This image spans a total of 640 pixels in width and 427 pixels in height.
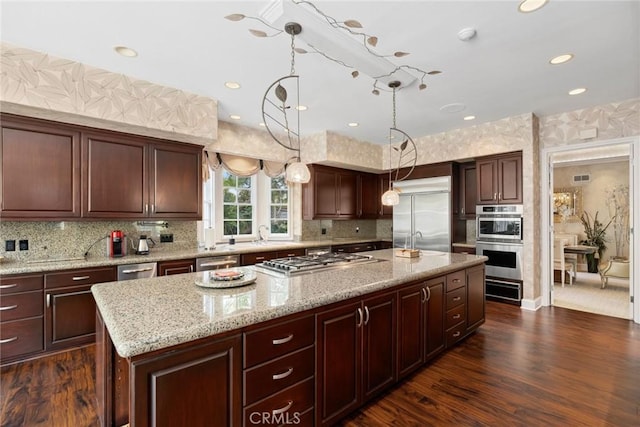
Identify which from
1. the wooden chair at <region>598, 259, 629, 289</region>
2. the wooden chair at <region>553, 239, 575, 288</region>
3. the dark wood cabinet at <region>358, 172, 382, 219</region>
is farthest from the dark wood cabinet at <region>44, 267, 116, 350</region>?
the wooden chair at <region>598, 259, 629, 289</region>

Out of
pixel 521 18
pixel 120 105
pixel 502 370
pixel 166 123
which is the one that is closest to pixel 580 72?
pixel 521 18

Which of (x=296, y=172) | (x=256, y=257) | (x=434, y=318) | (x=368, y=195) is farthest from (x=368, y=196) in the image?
(x=296, y=172)

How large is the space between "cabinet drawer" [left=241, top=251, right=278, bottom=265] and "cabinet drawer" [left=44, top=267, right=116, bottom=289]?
4.66 ft

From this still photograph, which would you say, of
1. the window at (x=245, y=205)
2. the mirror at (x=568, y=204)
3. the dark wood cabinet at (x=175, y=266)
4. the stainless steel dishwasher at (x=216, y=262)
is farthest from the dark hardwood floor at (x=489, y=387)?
the mirror at (x=568, y=204)

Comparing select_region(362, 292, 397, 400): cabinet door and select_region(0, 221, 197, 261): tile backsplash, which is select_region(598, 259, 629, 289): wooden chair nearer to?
select_region(362, 292, 397, 400): cabinet door

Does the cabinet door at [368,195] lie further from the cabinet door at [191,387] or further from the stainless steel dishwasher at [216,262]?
the cabinet door at [191,387]

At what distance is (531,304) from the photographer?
410cm

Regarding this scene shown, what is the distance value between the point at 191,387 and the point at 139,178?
2853mm

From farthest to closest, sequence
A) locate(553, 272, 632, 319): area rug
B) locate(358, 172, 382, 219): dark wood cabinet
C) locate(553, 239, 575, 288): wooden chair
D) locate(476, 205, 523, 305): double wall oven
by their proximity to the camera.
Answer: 1. locate(358, 172, 382, 219): dark wood cabinet
2. locate(553, 239, 575, 288): wooden chair
3. locate(476, 205, 523, 305): double wall oven
4. locate(553, 272, 632, 319): area rug

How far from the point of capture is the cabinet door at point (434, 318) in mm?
2500

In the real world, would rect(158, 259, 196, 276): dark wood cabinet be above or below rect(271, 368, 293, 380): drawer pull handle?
above

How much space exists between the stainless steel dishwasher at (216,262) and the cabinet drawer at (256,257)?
92 mm

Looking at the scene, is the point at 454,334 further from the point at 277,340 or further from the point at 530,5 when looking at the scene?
the point at 530,5

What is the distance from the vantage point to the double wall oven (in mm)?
4230
